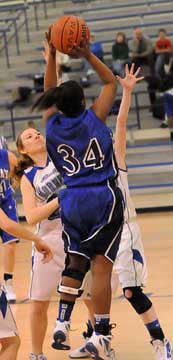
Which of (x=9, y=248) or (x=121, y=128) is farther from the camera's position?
(x=9, y=248)

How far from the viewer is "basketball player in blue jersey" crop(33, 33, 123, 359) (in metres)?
3.99

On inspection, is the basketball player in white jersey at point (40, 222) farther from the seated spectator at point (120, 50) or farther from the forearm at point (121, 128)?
the seated spectator at point (120, 50)

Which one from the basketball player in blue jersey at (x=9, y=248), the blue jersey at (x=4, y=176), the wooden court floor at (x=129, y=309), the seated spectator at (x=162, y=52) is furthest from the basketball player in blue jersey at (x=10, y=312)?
the seated spectator at (x=162, y=52)

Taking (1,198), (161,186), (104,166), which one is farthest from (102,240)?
(161,186)

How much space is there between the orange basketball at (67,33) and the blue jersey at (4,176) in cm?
251

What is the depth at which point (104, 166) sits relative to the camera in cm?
402

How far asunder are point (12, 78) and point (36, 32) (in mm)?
1612

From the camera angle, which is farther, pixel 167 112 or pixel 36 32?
pixel 36 32

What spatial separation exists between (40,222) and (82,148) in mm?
1072

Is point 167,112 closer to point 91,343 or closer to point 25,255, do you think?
point 25,255

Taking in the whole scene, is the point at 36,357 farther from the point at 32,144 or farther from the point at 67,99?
the point at 67,99

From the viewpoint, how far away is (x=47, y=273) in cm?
485

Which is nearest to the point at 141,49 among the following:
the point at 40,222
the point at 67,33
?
the point at 40,222

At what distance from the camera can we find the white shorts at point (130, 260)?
15.0 ft
